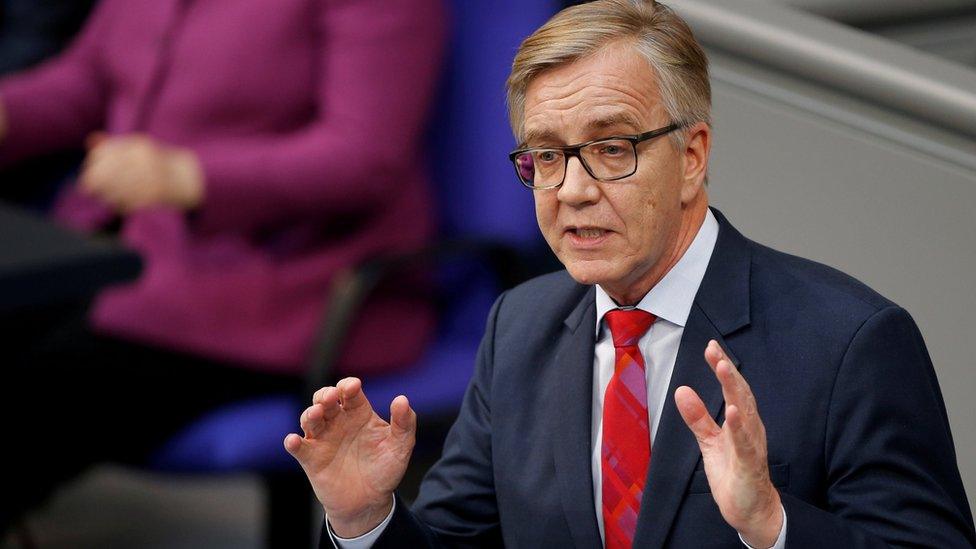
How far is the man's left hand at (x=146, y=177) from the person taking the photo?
240 cm

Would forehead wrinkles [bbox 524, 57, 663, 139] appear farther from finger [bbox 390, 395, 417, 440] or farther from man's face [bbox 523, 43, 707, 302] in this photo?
finger [bbox 390, 395, 417, 440]

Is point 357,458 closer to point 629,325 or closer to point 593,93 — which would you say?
point 629,325

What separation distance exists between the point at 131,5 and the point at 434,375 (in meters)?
0.79

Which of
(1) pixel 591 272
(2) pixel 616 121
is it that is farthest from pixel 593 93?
(1) pixel 591 272

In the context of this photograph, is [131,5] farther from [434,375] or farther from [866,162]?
[866,162]

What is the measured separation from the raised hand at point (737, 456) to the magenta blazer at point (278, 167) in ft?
4.39

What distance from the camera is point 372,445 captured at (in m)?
1.29

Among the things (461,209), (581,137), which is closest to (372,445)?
(581,137)

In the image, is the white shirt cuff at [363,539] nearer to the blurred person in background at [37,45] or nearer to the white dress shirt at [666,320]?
the white dress shirt at [666,320]

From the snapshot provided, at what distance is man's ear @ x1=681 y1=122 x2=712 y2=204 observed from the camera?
4.01 ft

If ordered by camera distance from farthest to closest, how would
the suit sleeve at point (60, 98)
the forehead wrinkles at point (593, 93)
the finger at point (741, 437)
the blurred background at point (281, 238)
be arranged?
the suit sleeve at point (60, 98)
the blurred background at point (281, 238)
the forehead wrinkles at point (593, 93)
the finger at point (741, 437)

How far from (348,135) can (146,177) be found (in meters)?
0.31

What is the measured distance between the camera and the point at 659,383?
126cm

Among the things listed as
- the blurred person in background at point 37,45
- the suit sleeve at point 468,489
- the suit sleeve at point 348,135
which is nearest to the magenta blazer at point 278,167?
the suit sleeve at point 348,135
